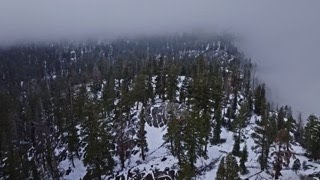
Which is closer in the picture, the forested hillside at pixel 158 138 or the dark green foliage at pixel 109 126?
the forested hillside at pixel 158 138

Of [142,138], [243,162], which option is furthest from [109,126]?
[243,162]

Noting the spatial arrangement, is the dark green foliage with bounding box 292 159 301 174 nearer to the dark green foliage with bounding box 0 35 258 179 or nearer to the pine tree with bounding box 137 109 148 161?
the dark green foliage with bounding box 0 35 258 179

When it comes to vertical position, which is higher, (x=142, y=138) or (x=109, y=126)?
(x=142, y=138)

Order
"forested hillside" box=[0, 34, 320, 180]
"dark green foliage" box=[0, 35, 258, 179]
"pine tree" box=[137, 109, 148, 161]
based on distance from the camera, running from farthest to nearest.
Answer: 1. "pine tree" box=[137, 109, 148, 161]
2. "dark green foliage" box=[0, 35, 258, 179]
3. "forested hillside" box=[0, 34, 320, 180]

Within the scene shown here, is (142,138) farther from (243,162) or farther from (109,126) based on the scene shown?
(243,162)

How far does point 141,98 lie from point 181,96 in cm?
1096

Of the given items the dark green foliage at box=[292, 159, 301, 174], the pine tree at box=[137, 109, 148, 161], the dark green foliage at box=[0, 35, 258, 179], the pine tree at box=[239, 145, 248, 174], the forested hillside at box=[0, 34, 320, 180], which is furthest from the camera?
the pine tree at box=[137, 109, 148, 161]

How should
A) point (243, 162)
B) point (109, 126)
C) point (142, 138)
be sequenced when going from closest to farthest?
point (243, 162), point (142, 138), point (109, 126)

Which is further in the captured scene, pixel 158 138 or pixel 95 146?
pixel 158 138

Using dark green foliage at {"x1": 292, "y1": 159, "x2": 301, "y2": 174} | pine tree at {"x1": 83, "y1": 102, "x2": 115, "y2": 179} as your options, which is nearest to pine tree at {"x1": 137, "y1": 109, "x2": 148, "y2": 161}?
pine tree at {"x1": 83, "y1": 102, "x2": 115, "y2": 179}

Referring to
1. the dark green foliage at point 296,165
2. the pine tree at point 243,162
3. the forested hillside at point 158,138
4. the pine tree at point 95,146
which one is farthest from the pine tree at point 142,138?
the dark green foliage at point 296,165

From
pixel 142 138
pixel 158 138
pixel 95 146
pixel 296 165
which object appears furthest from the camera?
pixel 158 138

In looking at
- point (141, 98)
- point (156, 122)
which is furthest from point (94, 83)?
point (156, 122)

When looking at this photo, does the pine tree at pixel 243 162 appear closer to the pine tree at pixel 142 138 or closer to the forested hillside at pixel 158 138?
the forested hillside at pixel 158 138
